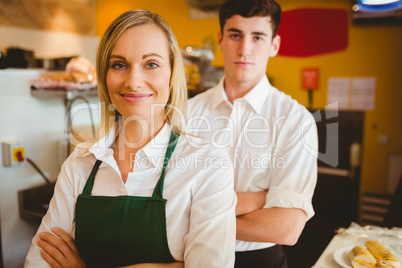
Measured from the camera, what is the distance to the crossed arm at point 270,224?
123 cm

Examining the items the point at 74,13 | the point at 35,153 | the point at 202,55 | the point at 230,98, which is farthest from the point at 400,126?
the point at 74,13

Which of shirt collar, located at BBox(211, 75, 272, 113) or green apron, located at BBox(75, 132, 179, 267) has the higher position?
shirt collar, located at BBox(211, 75, 272, 113)

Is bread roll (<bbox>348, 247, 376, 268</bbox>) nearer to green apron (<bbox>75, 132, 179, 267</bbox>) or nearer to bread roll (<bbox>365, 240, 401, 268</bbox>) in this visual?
bread roll (<bbox>365, 240, 401, 268</bbox>)

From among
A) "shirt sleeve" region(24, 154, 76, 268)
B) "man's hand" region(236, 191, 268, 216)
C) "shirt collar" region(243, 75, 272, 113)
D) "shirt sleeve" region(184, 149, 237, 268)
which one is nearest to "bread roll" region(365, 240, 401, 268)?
"man's hand" region(236, 191, 268, 216)

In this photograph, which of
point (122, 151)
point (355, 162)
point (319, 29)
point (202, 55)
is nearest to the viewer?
point (122, 151)

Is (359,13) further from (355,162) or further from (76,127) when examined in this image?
(76,127)

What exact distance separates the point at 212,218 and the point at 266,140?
587 mm

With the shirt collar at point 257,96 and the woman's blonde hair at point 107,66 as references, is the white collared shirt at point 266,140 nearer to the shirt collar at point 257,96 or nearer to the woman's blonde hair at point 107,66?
the shirt collar at point 257,96

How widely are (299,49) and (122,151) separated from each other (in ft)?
11.3

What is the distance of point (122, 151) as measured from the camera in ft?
3.85

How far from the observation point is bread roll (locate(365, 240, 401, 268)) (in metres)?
1.16

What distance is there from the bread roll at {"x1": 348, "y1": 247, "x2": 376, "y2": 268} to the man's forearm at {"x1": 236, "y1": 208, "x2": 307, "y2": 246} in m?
0.20

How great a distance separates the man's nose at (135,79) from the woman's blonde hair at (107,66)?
11cm

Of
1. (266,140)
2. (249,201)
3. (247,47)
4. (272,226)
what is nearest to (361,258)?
(272,226)
